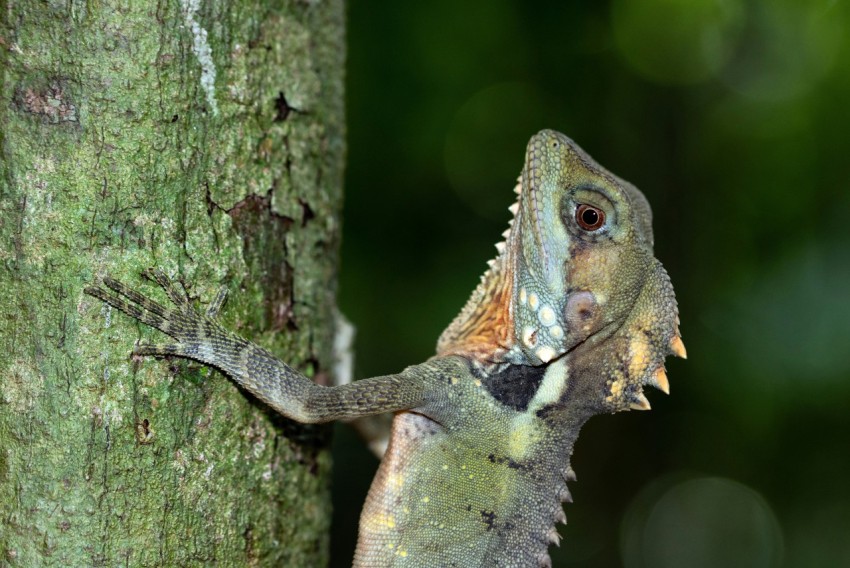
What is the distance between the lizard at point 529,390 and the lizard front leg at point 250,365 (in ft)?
0.08

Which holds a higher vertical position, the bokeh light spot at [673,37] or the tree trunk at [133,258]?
the bokeh light spot at [673,37]

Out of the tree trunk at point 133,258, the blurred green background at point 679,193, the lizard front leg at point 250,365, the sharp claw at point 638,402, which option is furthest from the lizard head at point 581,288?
the blurred green background at point 679,193

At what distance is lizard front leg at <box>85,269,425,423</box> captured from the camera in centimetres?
273

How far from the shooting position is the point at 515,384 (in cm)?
355

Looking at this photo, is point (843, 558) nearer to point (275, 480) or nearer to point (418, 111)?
point (418, 111)

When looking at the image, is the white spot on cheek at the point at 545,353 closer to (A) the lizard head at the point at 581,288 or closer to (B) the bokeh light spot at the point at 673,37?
(A) the lizard head at the point at 581,288

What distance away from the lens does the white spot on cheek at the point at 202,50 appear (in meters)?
2.75

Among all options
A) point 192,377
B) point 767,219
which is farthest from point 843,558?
point 192,377

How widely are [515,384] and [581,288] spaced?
60 centimetres

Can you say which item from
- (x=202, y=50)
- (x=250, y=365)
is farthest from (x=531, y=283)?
(x=202, y=50)

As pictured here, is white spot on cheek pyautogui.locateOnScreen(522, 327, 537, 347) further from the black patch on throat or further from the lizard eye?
the lizard eye

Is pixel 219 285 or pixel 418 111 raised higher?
pixel 418 111

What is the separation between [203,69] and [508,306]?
1.86 m

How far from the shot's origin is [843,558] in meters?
8.16
